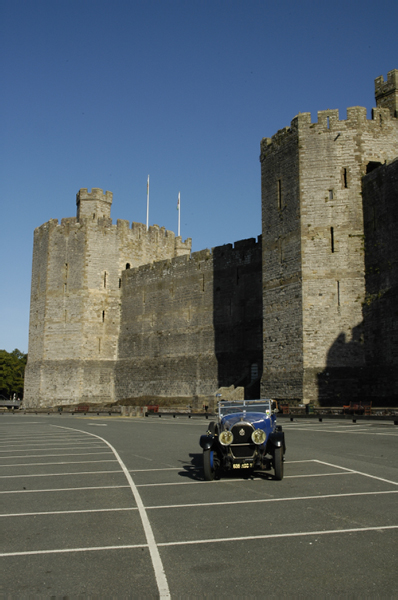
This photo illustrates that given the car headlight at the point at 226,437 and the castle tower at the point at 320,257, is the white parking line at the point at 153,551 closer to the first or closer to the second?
the car headlight at the point at 226,437

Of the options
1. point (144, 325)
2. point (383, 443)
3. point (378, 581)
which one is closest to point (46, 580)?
point (378, 581)

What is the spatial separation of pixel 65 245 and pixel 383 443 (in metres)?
35.3

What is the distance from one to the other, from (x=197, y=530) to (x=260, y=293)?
29427 millimetres

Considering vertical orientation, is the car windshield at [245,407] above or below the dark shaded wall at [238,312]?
below

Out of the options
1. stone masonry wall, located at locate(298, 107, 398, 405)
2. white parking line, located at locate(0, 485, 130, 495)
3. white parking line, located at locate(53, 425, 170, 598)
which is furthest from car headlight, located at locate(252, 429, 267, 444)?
stone masonry wall, located at locate(298, 107, 398, 405)

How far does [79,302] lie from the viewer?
1706 inches

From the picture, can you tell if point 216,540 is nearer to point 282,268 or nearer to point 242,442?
point 242,442

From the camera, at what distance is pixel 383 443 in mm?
12969

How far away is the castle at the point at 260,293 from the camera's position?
25.8 metres

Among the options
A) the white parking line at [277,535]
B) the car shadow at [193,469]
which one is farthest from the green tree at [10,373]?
the white parking line at [277,535]

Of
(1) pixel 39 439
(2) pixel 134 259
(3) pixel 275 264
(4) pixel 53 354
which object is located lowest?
(1) pixel 39 439

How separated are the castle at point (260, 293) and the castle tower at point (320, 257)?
5cm

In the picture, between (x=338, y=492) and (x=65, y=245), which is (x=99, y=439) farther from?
(x=65, y=245)

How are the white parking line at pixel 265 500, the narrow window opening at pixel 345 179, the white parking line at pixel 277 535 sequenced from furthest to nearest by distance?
1. the narrow window opening at pixel 345 179
2. the white parking line at pixel 265 500
3. the white parking line at pixel 277 535
